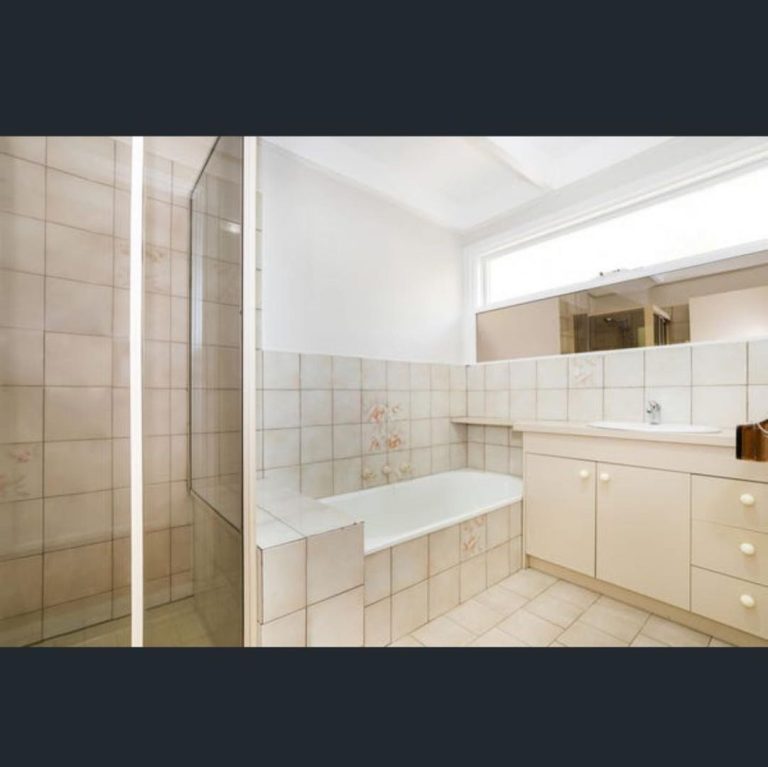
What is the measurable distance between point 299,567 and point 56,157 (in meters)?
1.56

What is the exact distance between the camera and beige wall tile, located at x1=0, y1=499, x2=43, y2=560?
3.79 ft

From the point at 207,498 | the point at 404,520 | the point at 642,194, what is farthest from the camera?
the point at 404,520

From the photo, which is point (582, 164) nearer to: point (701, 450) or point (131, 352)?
point (701, 450)

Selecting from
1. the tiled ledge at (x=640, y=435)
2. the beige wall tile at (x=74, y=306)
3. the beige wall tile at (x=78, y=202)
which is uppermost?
the beige wall tile at (x=78, y=202)

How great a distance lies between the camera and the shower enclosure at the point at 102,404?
1061 mm

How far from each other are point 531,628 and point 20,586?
183cm

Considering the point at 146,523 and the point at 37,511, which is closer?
the point at 146,523

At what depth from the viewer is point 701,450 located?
55.2 inches

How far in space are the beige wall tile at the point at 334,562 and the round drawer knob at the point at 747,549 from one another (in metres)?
1.38

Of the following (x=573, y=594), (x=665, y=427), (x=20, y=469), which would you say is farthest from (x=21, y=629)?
(x=665, y=427)

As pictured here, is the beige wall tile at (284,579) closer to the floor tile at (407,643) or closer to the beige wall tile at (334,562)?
the beige wall tile at (334,562)

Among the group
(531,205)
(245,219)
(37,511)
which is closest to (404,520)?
(37,511)

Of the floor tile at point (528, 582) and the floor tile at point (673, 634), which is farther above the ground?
the floor tile at point (673, 634)

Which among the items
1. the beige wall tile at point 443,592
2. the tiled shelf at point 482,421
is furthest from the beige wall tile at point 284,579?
the tiled shelf at point 482,421
